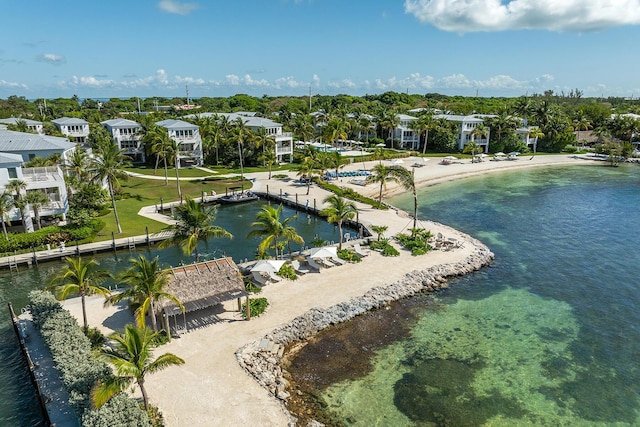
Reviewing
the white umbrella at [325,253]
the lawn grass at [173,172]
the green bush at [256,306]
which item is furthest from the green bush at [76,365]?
the lawn grass at [173,172]

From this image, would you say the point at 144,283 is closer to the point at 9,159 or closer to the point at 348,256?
the point at 348,256

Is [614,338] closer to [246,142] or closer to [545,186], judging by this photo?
[545,186]

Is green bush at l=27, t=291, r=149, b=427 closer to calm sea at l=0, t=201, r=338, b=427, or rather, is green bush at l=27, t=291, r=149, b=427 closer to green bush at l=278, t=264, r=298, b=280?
calm sea at l=0, t=201, r=338, b=427

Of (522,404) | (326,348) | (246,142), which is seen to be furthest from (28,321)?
(246,142)

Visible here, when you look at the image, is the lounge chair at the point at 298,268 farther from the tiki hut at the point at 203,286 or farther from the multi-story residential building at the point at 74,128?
the multi-story residential building at the point at 74,128

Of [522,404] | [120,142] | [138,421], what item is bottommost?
[522,404]

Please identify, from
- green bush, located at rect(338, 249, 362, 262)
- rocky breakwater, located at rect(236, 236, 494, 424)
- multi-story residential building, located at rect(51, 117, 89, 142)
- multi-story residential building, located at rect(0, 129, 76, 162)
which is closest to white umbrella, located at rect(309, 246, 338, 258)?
green bush, located at rect(338, 249, 362, 262)

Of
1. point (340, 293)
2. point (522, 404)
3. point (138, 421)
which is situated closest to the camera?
point (138, 421)
